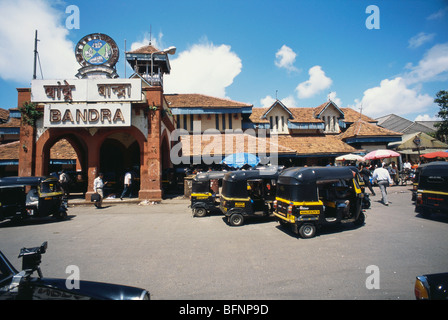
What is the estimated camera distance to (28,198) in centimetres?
895

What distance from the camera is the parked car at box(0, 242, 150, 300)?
91.1 inches

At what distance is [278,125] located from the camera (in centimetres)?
2505

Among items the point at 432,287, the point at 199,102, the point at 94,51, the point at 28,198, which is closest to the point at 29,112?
the point at 94,51

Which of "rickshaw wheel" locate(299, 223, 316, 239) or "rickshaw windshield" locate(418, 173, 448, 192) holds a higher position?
"rickshaw windshield" locate(418, 173, 448, 192)

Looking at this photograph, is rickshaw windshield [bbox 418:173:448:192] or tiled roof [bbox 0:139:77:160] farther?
tiled roof [bbox 0:139:77:160]

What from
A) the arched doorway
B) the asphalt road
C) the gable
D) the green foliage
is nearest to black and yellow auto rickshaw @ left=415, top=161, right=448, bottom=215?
the asphalt road

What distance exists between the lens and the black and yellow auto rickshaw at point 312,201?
258 inches

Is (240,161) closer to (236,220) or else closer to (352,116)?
(236,220)

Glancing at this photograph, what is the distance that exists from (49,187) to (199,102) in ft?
52.0

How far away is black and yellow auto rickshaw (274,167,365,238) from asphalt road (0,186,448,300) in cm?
44

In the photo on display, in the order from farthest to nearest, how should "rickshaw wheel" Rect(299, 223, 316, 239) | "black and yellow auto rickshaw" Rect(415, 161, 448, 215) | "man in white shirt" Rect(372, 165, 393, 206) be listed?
"man in white shirt" Rect(372, 165, 393, 206)
"black and yellow auto rickshaw" Rect(415, 161, 448, 215)
"rickshaw wheel" Rect(299, 223, 316, 239)

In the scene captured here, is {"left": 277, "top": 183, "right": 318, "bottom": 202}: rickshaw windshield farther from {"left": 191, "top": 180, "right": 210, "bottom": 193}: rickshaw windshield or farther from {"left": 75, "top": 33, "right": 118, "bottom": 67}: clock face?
{"left": 75, "top": 33, "right": 118, "bottom": 67}: clock face
